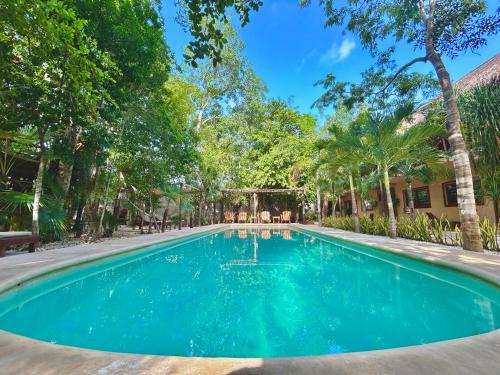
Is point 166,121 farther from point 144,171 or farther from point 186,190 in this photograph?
point 186,190

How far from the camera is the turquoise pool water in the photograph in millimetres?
2631

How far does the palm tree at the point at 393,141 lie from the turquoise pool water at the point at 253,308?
158 inches

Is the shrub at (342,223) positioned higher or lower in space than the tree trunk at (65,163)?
lower

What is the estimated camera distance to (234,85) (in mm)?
23250

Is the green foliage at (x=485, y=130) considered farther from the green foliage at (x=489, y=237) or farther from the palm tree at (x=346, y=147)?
the palm tree at (x=346, y=147)

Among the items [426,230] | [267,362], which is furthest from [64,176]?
[426,230]

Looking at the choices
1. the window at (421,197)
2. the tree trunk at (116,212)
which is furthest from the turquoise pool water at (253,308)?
the window at (421,197)

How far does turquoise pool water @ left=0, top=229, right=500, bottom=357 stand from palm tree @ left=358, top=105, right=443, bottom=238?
4.03 metres

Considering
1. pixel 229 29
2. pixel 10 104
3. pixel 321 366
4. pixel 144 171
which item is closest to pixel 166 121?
pixel 144 171

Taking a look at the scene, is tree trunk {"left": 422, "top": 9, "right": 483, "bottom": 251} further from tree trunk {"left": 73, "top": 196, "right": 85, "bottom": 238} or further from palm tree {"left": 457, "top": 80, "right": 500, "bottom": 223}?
tree trunk {"left": 73, "top": 196, "right": 85, "bottom": 238}

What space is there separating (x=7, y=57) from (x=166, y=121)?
497cm

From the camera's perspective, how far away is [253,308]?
11.6 ft

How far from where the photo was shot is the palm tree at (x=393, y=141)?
8.29 metres

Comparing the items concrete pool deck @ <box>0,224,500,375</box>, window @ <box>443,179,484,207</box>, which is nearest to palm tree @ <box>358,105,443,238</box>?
window @ <box>443,179,484,207</box>
